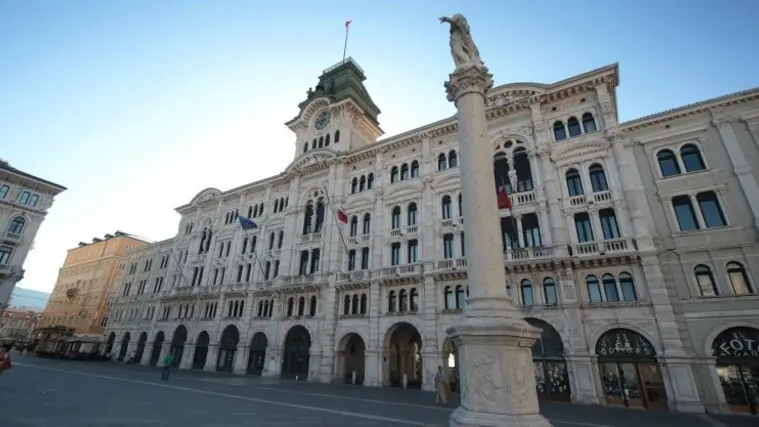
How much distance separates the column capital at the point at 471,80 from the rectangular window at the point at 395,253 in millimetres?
18097

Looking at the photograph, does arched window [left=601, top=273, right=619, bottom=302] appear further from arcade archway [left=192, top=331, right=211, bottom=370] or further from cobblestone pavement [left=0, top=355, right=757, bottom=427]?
arcade archway [left=192, top=331, right=211, bottom=370]

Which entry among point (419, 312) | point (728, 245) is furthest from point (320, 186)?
point (728, 245)

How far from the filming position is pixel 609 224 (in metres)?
21.4

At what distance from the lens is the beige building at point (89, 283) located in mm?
55938

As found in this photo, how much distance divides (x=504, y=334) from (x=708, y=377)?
1676 cm

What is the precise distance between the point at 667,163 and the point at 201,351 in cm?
4202

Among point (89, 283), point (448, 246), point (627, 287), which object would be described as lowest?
point (627, 287)

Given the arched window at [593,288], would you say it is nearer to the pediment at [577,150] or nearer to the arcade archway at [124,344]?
the pediment at [577,150]

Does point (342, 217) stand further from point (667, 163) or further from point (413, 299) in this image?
point (667, 163)

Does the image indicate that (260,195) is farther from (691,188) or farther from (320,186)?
(691,188)

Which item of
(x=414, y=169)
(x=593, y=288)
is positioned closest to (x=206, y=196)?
(x=414, y=169)

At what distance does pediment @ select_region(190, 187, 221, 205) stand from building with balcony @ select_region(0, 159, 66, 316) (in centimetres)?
1483

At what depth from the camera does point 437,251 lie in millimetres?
25719

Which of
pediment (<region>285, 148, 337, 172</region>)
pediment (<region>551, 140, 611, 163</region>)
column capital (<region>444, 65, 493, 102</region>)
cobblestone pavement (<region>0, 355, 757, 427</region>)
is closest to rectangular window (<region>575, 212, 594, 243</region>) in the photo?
pediment (<region>551, 140, 611, 163</region>)
